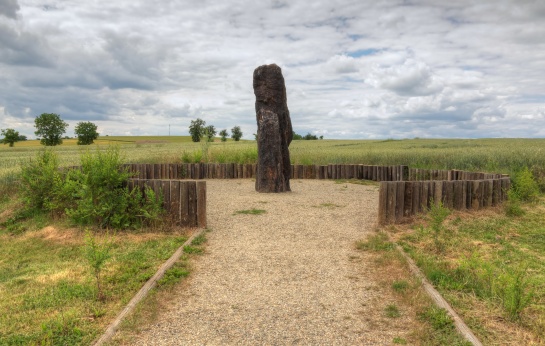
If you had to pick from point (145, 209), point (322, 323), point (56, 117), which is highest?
point (56, 117)

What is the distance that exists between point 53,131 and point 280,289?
62.5m

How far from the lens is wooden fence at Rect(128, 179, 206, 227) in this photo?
8773 millimetres

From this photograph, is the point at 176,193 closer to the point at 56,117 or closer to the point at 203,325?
the point at 203,325

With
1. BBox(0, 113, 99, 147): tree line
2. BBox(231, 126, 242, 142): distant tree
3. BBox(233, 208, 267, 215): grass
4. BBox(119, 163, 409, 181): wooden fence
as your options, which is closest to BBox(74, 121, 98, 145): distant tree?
BBox(0, 113, 99, 147): tree line

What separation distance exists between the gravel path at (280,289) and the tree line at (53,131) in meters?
55.8

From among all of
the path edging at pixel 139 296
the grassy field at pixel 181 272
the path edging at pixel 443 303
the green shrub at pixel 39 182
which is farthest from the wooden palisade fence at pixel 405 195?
the path edging at pixel 443 303

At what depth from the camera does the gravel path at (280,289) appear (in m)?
4.37

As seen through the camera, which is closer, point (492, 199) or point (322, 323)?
point (322, 323)

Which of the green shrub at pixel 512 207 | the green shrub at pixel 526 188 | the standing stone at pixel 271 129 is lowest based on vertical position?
the green shrub at pixel 512 207

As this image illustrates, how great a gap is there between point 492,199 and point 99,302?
383 inches

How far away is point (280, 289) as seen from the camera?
5641mm

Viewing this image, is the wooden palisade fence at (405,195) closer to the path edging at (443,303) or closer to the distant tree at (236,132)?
the path edging at (443,303)

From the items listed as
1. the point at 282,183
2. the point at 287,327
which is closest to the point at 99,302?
the point at 287,327

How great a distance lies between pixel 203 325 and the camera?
4555 millimetres
